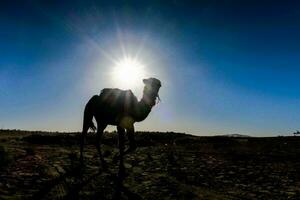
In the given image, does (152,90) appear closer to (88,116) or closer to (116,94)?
(116,94)

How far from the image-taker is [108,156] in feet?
57.2

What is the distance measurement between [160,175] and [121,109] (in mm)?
2220

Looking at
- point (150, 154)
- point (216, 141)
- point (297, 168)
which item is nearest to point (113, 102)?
point (150, 154)

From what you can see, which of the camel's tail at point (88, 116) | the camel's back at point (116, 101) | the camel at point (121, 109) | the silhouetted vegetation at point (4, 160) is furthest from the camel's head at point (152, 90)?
the silhouetted vegetation at point (4, 160)

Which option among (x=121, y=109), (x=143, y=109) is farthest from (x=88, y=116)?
(x=143, y=109)

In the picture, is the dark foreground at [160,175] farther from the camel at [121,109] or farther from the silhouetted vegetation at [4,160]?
the camel at [121,109]

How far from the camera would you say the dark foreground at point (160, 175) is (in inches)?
415

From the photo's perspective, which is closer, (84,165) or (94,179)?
(94,179)

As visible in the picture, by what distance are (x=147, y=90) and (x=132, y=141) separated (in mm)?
1571

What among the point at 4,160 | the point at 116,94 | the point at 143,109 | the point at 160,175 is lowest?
the point at 160,175

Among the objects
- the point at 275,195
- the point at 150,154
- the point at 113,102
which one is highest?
the point at 113,102

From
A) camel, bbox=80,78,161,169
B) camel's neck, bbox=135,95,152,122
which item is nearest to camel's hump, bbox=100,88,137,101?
camel, bbox=80,78,161,169

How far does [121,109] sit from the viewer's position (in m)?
13.4

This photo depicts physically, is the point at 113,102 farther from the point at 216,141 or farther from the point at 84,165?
the point at 216,141
